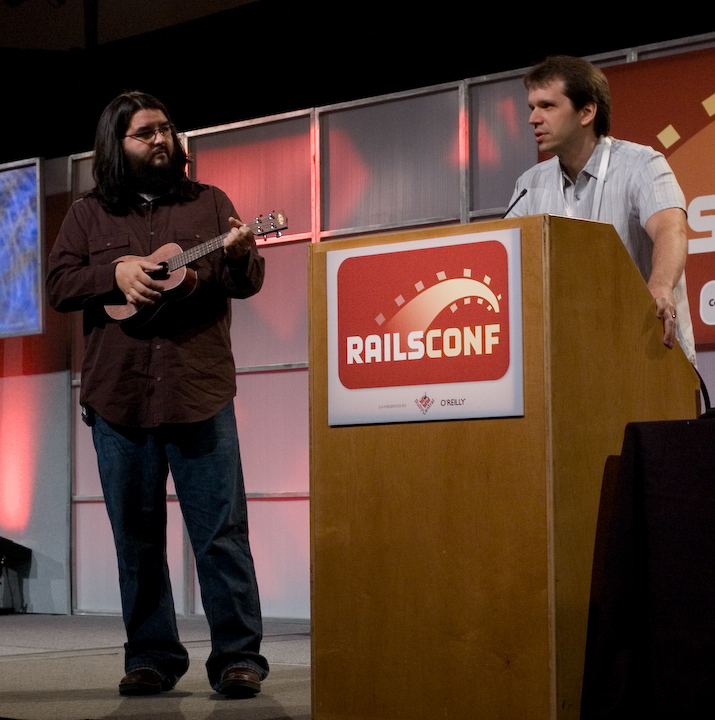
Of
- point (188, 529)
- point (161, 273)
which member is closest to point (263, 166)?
point (161, 273)

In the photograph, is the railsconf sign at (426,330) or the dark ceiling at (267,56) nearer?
the railsconf sign at (426,330)

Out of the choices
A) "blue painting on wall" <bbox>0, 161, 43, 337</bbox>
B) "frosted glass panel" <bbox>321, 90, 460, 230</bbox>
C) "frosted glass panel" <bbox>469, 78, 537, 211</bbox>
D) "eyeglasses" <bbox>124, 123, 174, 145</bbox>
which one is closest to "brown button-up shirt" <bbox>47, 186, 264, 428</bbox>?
"eyeglasses" <bbox>124, 123, 174, 145</bbox>

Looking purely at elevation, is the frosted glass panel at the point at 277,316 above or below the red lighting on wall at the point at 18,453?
above

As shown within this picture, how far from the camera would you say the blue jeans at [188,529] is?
9.42ft

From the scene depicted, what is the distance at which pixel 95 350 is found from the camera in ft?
9.86

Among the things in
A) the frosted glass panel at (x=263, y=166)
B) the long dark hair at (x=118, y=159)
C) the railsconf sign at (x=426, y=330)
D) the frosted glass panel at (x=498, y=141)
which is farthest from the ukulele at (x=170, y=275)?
the frosted glass panel at (x=263, y=166)

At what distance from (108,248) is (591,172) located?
1325 millimetres

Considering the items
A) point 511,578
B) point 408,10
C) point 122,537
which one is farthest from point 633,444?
point 408,10

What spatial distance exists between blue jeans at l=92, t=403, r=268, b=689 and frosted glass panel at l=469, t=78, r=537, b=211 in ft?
10.2

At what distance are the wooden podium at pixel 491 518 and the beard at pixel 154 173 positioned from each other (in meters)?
1.09

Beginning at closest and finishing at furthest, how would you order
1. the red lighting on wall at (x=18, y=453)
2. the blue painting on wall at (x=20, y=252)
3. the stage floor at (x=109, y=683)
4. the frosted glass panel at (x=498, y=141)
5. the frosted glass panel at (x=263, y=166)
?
the stage floor at (x=109, y=683)
the frosted glass panel at (x=498, y=141)
the frosted glass panel at (x=263, y=166)
the blue painting on wall at (x=20, y=252)
the red lighting on wall at (x=18, y=453)

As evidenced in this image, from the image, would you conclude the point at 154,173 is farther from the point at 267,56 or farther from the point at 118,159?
the point at 267,56

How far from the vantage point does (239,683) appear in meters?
2.75

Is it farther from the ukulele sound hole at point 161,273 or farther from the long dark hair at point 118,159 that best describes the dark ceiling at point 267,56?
the ukulele sound hole at point 161,273
